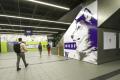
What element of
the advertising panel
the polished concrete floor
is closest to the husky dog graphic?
the advertising panel

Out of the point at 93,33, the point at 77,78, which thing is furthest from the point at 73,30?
the point at 77,78

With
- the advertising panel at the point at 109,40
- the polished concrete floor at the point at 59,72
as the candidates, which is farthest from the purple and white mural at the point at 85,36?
the polished concrete floor at the point at 59,72

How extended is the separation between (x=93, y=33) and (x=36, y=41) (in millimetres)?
16703

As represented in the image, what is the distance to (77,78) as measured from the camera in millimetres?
4039

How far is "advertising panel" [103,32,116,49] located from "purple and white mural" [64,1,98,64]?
866 millimetres

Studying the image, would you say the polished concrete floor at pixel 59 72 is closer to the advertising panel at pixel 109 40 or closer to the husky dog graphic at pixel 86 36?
the husky dog graphic at pixel 86 36

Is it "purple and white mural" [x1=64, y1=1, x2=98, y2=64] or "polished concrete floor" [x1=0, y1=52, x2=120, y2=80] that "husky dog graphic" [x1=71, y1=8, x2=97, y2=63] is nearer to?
"purple and white mural" [x1=64, y1=1, x2=98, y2=64]

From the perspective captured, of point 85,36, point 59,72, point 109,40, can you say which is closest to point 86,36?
point 85,36

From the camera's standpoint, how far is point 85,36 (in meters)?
7.38

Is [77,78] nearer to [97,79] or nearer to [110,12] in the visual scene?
[97,79]

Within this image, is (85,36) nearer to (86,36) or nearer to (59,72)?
(86,36)

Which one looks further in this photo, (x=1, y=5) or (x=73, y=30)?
(x=73, y=30)

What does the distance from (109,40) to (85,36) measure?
158 centimetres

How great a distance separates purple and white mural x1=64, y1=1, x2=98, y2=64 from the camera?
666cm
